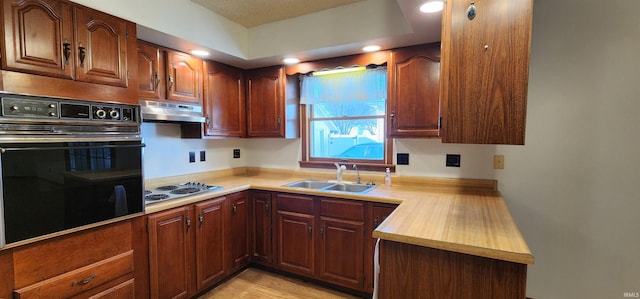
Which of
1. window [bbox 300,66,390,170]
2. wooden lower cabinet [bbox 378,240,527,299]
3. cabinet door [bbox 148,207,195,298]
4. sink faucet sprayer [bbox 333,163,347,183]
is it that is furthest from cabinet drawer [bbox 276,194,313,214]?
wooden lower cabinet [bbox 378,240,527,299]

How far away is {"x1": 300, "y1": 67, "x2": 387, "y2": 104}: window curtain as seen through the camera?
2676mm

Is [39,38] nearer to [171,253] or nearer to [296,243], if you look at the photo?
[171,253]

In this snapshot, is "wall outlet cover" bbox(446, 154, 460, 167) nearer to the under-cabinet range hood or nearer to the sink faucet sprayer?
the sink faucet sprayer

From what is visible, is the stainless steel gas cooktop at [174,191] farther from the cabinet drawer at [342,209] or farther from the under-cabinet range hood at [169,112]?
the cabinet drawer at [342,209]

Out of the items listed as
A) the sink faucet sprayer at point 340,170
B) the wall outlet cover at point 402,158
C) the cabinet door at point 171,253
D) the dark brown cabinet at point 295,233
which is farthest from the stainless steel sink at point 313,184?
the cabinet door at point 171,253

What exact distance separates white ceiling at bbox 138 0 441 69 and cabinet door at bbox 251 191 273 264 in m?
1.39

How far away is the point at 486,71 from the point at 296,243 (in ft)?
6.62

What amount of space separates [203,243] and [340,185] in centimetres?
132

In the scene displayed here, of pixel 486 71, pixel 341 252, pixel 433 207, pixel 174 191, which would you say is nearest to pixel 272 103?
pixel 174 191

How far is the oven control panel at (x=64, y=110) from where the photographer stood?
135cm

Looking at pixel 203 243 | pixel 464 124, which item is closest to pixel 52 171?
pixel 203 243

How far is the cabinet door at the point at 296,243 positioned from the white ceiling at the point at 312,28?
5.00 feet

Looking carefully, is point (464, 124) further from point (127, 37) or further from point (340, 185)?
point (127, 37)

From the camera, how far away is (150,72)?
7.35 ft
